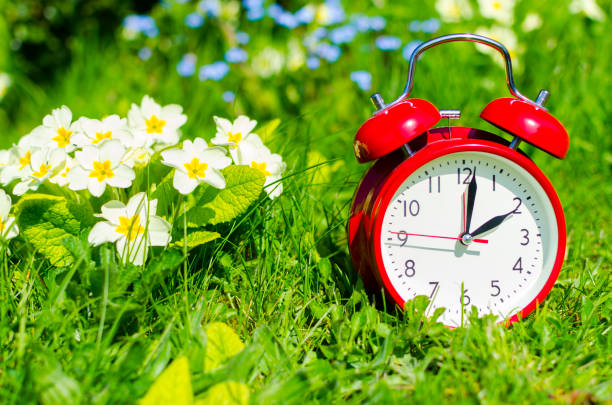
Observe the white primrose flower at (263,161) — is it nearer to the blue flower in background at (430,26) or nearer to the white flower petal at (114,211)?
the white flower petal at (114,211)

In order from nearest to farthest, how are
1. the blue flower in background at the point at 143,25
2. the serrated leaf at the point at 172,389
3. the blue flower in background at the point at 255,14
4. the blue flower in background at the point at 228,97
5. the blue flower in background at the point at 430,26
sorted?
the serrated leaf at the point at 172,389 → the blue flower in background at the point at 228,97 → the blue flower in background at the point at 430,26 → the blue flower in background at the point at 255,14 → the blue flower in background at the point at 143,25

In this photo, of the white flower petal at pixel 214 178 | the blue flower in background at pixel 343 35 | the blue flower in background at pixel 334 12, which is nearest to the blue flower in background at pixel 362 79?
the blue flower in background at pixel 343 35

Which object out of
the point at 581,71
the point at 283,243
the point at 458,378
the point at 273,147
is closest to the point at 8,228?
the point at 283,243

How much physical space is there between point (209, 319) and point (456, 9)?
9.27 ft

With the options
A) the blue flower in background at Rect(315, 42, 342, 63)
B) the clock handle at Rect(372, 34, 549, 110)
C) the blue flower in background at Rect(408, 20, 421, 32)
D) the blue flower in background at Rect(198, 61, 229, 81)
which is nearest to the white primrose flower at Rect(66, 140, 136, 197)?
the clock handle at Rect(372, 34, 549, 110)

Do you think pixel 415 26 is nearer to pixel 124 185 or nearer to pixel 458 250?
pixel 458 250

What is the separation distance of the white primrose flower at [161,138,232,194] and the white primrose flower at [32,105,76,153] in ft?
1.36

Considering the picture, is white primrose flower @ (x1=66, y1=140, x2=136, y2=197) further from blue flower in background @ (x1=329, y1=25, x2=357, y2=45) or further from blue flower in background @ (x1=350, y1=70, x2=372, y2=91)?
blue flower in background @ (x1=329, y1=25, x2=357, y2=45)

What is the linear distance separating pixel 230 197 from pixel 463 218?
67 cm

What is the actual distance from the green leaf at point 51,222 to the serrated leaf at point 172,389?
0.59m

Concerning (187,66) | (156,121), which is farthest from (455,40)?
(187,66)

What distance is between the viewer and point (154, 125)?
1.94 m

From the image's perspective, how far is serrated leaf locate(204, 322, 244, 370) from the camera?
4.61 ft

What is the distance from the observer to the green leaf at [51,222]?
1627 millimetres
